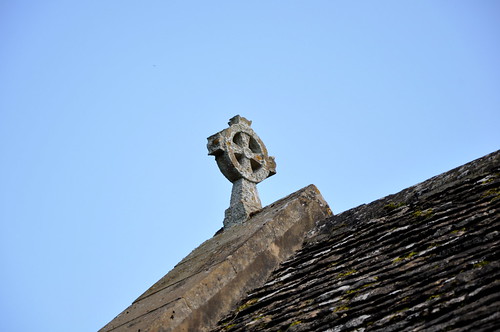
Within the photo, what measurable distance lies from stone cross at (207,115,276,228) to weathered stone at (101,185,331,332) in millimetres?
489

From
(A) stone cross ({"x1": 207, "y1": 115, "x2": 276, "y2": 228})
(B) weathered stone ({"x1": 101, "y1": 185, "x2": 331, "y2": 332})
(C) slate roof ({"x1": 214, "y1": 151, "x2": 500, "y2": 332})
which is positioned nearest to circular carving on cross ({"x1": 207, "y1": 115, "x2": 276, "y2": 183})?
(A) stone cross ({"x1": 207, "y1": 115, "x2": 276, "y2": 228})

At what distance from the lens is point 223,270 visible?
4.70m

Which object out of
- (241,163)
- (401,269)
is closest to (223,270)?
(401,269)

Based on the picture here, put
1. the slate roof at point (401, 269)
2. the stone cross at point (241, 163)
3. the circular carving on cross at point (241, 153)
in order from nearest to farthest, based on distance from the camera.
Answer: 1. the slate roof at point (401, 269)
2. the stone cross at point (241, 163)
3. the circular carving on cross at point (241, 153)

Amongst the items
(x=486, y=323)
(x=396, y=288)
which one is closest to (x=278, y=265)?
(x=396, y=288)

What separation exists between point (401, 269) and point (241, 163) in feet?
11.5

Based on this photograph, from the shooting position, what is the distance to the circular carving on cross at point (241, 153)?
671cm

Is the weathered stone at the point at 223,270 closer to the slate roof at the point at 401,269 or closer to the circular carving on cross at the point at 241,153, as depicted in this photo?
the slate roof at the point at 401,269

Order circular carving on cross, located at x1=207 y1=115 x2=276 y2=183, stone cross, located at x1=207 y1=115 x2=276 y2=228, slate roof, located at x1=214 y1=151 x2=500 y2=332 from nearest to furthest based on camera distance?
slate roof, located at x1=214 y1=151 x2=500 y2=332, stone cross, located at x1=207 y1=115 x2=276 y2=228, circular carving on cross, located at x1=207 y1=115 x2=276 y2=183

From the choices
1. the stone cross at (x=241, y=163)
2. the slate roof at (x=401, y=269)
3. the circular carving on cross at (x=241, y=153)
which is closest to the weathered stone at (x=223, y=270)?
the slate roof at (x=401, y=269)

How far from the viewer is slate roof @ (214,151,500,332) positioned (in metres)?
2.92

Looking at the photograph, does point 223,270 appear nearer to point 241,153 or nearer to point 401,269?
point 401,269

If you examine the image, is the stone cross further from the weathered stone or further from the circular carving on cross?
the weathered stone

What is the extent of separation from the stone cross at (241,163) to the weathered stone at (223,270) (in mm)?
489
